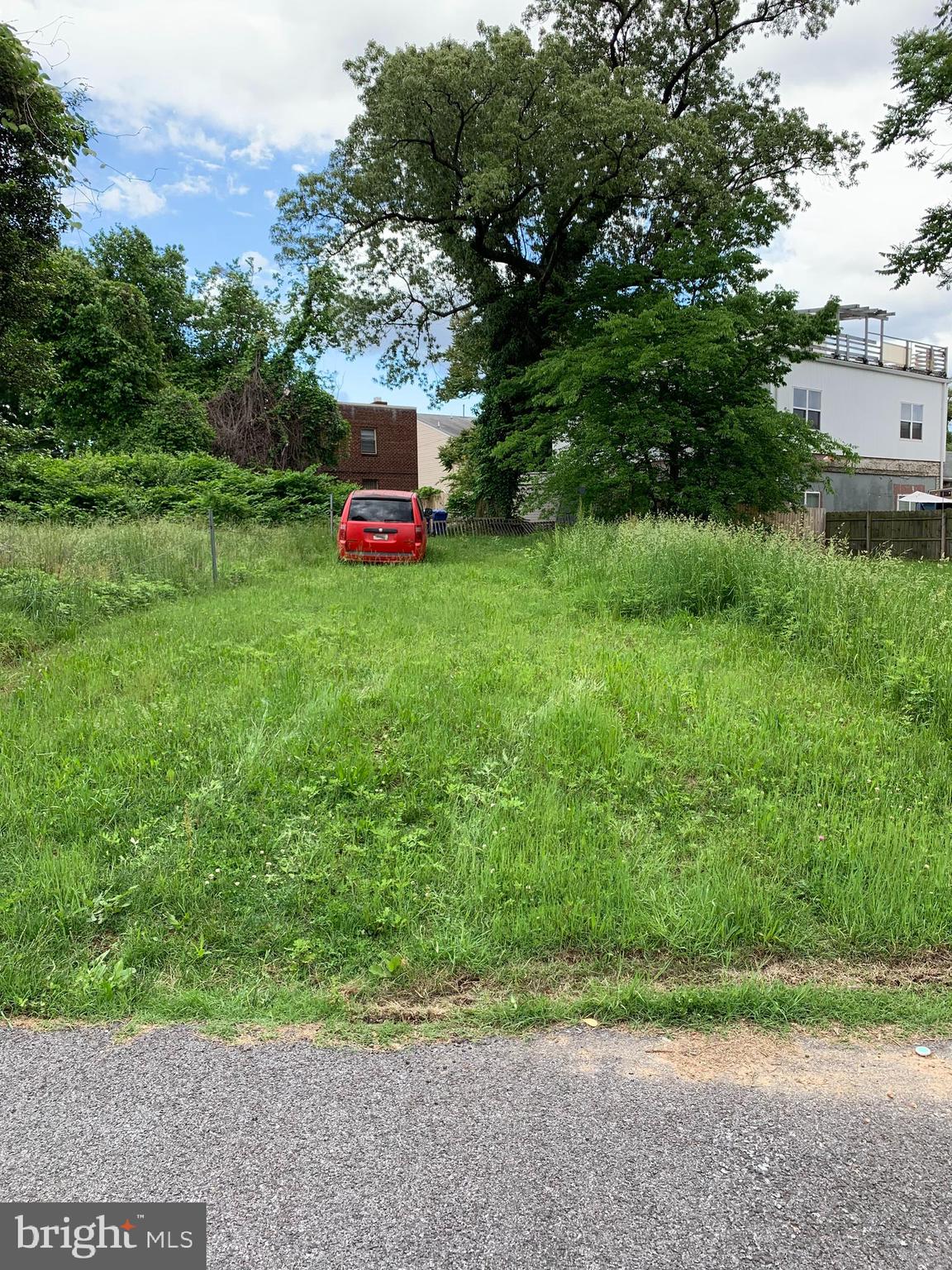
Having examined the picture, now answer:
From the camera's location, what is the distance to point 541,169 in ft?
65.9

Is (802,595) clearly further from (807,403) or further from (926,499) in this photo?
(807,403)

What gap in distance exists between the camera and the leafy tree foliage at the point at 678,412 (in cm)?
1848

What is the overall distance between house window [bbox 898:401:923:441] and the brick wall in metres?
25.0

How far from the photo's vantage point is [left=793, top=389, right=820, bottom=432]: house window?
31.8m

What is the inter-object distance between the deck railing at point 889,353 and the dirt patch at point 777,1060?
35122 mm

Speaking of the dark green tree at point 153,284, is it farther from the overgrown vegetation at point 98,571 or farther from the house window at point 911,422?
the house window at point 911,422

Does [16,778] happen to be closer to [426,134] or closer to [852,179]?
[426,134]

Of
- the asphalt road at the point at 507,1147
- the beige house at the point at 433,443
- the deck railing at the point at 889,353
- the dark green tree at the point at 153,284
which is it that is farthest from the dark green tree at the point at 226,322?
the asphalt road at the point at 507,1147

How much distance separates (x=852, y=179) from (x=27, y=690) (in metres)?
26.9

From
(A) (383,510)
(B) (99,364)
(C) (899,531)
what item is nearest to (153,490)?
(A) (383,510)

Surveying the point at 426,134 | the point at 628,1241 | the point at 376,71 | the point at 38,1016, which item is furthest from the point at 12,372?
the point at 376,71

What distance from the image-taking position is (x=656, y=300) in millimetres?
19609

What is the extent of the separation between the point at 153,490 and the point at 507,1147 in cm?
2208
